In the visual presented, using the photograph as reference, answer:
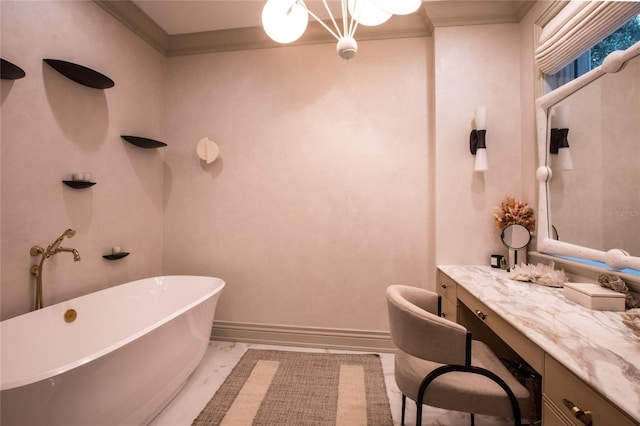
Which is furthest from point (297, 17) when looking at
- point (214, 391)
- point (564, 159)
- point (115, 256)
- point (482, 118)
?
point (214, 391)

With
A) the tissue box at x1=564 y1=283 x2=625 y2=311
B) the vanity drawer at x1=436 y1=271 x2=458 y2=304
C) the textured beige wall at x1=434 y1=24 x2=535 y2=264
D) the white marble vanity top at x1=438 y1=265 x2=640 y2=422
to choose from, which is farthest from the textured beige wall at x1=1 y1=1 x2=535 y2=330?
the tissue box at x1=564 y1=283 x2=625 y2=311

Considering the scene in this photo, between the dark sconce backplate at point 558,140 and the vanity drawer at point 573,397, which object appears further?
the dark sconce backplate at point 558,140

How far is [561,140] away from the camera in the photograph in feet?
5.44

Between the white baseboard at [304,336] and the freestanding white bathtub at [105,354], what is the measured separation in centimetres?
54

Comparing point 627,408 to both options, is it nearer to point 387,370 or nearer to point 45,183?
point 387,370

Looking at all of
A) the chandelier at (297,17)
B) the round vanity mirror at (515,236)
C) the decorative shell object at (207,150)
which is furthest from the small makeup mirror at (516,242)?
the decorative shell object at (207,150)

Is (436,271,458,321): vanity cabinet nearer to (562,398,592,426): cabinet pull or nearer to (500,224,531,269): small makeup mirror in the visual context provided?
(500,224,531,269): small makeup mirror

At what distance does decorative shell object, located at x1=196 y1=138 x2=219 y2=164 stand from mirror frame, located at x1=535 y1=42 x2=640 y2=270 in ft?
8.15

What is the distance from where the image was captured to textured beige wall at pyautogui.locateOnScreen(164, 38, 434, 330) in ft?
7.61

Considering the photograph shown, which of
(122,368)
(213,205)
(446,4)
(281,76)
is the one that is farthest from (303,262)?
(446,4)

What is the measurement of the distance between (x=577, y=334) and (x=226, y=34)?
122 inches

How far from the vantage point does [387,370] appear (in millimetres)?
2066

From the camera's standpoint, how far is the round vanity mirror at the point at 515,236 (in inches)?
73.4

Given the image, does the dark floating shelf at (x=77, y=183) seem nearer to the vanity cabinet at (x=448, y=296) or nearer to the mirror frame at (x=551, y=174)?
the vanity cabinet at (x=448, y=296)
